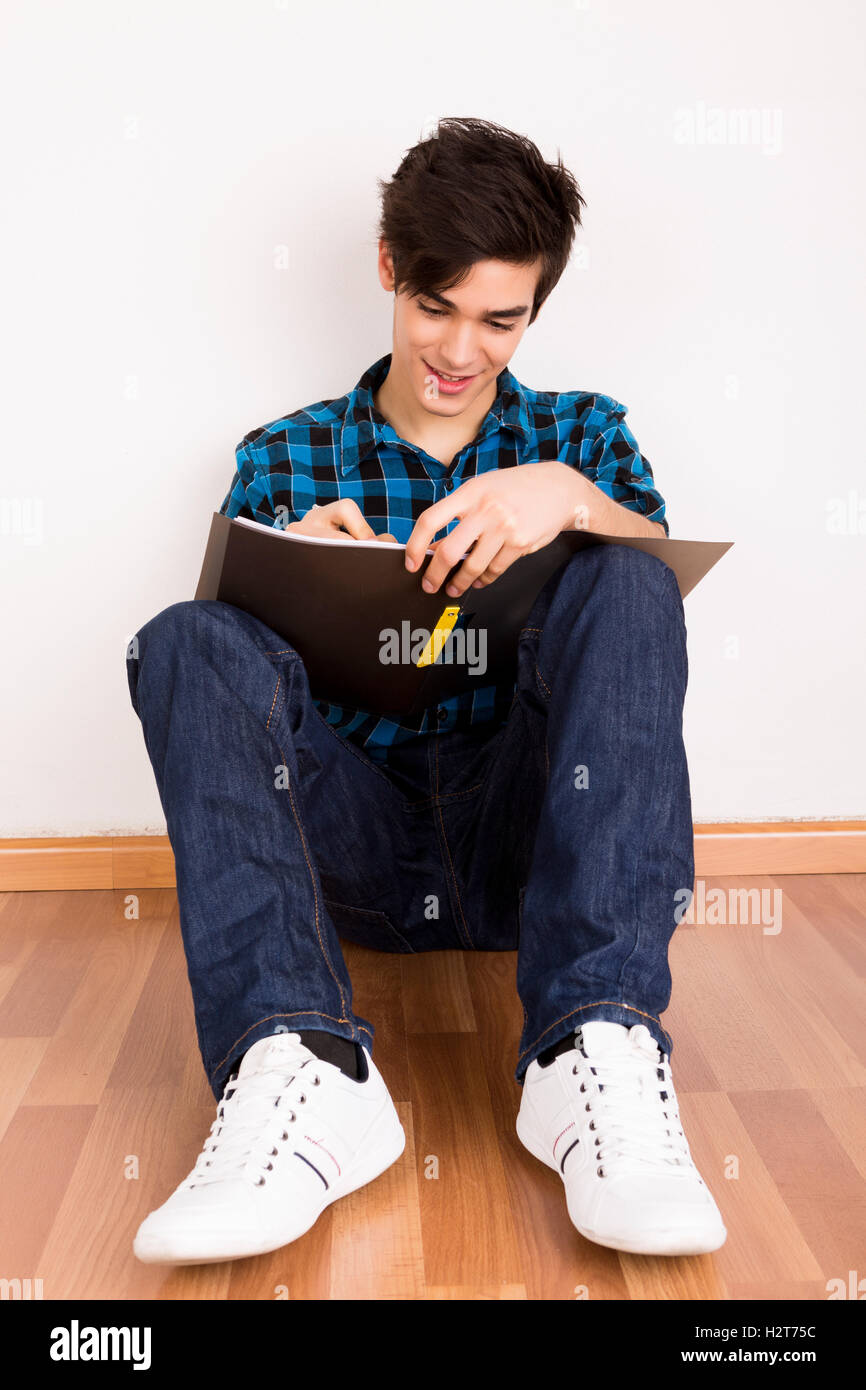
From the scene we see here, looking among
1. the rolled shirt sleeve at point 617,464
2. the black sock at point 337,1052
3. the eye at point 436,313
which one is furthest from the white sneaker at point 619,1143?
the eye at point 436,313

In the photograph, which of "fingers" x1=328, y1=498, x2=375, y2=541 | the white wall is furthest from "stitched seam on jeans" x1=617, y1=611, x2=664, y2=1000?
the white wall

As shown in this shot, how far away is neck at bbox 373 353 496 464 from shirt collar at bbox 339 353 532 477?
0.01 meters

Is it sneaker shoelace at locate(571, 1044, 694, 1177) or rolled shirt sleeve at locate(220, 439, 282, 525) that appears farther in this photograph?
rolled shirt sleeve at locate(220, 439, 282, 525)

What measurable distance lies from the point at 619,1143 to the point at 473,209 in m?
0.94

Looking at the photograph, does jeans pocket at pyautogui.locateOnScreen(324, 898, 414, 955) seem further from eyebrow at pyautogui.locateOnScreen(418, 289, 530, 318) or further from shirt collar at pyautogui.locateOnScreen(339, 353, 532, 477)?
eyebrow at pyautogui.locateOnScreen(418, 289, 530, 318)

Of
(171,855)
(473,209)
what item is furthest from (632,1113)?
(171,855)

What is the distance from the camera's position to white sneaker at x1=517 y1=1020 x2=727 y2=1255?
808 millimetres

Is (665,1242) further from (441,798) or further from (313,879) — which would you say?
(441,798)

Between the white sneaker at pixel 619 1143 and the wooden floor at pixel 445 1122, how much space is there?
0.16ft

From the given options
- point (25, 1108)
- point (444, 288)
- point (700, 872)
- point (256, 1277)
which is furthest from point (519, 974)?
point (700, 872)

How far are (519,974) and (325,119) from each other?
1190mm

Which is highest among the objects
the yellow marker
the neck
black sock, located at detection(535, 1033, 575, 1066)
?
the neck

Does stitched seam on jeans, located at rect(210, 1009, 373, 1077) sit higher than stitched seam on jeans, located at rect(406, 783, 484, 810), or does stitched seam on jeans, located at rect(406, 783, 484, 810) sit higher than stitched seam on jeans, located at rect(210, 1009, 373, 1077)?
stitched seam on jeans, located at rect(406, 783, 484, 810)
